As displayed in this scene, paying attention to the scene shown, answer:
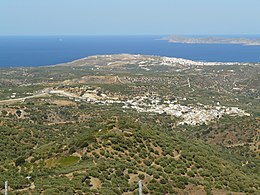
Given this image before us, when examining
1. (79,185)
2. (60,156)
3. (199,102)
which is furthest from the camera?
(199,102)

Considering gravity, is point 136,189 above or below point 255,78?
above

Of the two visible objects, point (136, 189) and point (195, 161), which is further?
point (195, 161)

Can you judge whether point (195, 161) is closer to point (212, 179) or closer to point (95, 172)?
point (212, 179)

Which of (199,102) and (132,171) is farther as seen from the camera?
(199,102)

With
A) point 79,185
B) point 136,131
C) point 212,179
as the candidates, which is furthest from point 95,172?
point 136,131

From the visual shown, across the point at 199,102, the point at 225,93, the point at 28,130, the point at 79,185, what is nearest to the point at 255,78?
the point at 225,93

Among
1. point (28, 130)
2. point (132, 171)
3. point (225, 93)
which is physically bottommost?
point (225, 93)

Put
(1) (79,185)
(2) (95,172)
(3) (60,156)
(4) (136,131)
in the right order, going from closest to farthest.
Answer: (1) (79,185)
(2) (95,172)
(3) (60,156)
(4) (136,131)

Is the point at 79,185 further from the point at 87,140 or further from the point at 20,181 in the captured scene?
the point at 87,140

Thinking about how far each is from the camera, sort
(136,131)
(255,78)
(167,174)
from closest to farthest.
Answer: (167,174)
(136,131)
(255,78)
